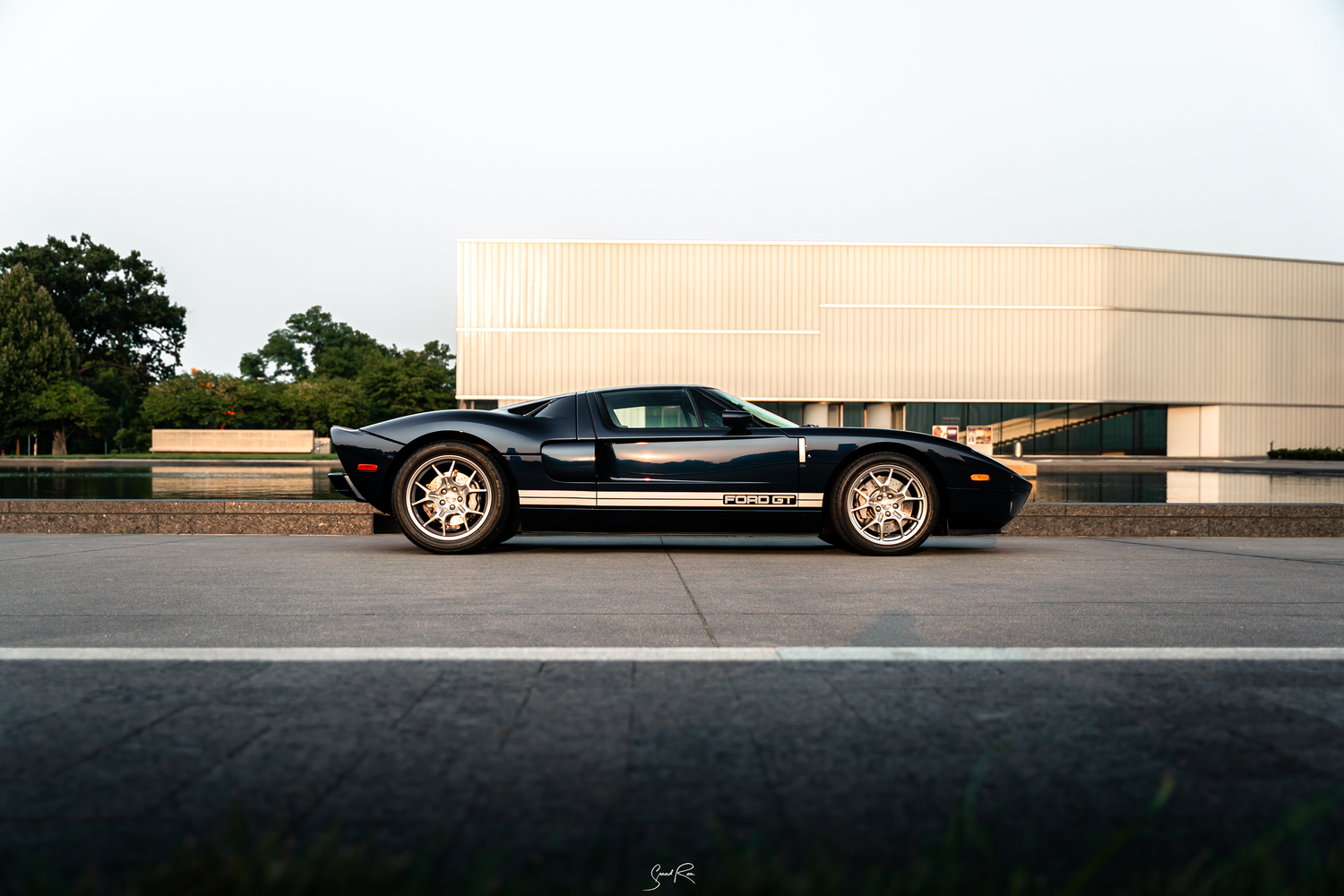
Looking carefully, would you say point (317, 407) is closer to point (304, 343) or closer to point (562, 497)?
point (562, 497)

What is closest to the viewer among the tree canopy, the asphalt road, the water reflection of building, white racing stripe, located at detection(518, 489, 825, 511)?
the asphalt road

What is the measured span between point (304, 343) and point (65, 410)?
72181 millimetres

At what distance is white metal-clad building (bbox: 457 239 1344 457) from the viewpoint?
1708 inches

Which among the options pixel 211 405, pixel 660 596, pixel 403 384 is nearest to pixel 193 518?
pixel 660 596

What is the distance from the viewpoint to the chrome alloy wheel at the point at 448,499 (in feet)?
22.4

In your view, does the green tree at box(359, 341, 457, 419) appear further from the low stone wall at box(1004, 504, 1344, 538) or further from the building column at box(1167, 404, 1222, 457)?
the low stone wall at box(1004, 504, 1344, 538)

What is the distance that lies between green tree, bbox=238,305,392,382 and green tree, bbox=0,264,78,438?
58.1 metres

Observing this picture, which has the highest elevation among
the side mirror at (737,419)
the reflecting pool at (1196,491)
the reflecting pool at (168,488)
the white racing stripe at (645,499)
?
the side mirror at (737,419)

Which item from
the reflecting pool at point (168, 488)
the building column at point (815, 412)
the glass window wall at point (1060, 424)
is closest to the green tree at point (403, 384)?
the building column at point (815, 412)

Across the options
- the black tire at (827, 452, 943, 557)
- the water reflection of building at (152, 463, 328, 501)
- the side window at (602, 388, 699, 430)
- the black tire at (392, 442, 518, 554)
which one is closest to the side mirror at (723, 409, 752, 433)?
the side window at (602, 388, 699, 430)

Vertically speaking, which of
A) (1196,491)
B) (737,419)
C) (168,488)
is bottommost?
(1196,491)

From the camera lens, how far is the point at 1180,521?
28.4 feet

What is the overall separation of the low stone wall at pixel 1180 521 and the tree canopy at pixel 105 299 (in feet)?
237

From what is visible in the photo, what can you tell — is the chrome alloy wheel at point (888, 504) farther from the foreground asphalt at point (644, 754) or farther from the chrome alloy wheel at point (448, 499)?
the foreground asphalt at point (644, 754)
